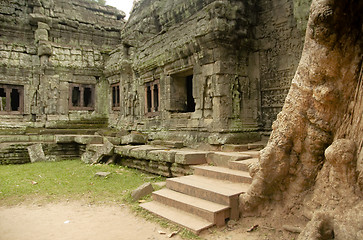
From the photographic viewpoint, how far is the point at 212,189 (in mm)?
4406

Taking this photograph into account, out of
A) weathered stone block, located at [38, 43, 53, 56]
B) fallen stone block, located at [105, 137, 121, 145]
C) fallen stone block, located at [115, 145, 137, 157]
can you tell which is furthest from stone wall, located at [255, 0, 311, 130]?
weathered stone block, located at [38, 43, 53, 56]

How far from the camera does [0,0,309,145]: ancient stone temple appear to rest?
724 centimetres

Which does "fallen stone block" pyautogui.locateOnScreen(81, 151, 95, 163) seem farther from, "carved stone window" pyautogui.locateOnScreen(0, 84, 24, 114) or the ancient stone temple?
"carved stone window" pyautogui.locateOnScreen(0, 84, 24, 114)

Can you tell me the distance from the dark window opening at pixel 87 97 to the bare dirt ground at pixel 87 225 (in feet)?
29.6

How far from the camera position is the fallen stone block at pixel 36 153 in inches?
384

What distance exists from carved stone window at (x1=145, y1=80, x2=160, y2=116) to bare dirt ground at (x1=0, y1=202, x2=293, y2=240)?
5358 millimetres

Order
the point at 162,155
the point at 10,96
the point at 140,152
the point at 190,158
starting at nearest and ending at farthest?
1. the point at 190,158
2. the point at 162,155
3. the point at 140,152
4. the point at 10,96

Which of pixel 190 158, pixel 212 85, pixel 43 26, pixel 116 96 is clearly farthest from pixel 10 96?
pixel 190 158

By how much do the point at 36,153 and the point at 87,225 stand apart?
6.69 metres

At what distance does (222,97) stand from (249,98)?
899 mm

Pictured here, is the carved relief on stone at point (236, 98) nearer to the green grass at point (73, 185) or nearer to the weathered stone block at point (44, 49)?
the green grass at point (73, 185)

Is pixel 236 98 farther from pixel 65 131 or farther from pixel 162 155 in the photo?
pixel 65 131

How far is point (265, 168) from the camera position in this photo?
384 cm

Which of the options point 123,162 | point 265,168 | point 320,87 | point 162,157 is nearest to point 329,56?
point 320,87
